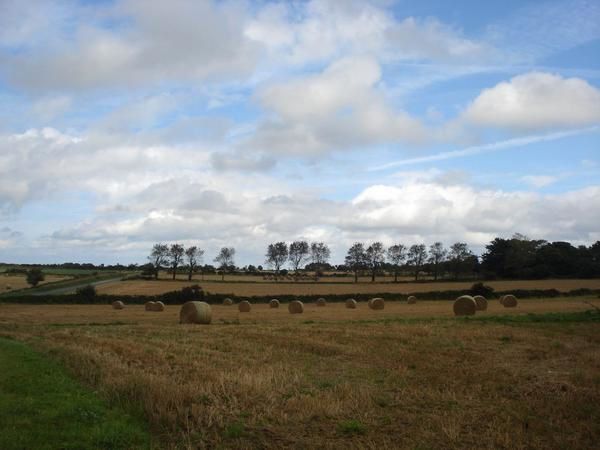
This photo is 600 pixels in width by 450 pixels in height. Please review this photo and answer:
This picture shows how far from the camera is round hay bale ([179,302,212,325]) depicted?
31550 mm

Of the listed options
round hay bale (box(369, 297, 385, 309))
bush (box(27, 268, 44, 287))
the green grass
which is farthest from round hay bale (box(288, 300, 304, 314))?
bush (box(27, 268, 44, 287))

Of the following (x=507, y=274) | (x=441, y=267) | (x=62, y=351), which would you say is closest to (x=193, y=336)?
(x=62, y=351)

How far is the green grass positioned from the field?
358mm

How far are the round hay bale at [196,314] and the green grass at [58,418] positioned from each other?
1932 cm

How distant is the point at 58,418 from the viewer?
8672 millimetres

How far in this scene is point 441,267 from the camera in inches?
4594

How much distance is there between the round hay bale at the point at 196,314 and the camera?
104 feet

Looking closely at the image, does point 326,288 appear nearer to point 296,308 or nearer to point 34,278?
point 296,308

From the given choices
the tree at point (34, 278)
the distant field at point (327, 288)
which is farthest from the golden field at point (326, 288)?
the tree at point (34, 278)

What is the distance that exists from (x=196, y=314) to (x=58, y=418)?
23.0 metres

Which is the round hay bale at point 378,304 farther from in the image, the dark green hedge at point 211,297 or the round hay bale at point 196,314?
the round hay bale at point 196,314

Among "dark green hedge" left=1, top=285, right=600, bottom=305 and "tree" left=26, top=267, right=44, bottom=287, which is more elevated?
"tree" left=26, top=267, right=44, bottom=287

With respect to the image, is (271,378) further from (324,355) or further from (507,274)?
(507,274)

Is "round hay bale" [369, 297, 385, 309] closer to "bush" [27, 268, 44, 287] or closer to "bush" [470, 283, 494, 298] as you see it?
"bush" [470, 283, 494, 298]
